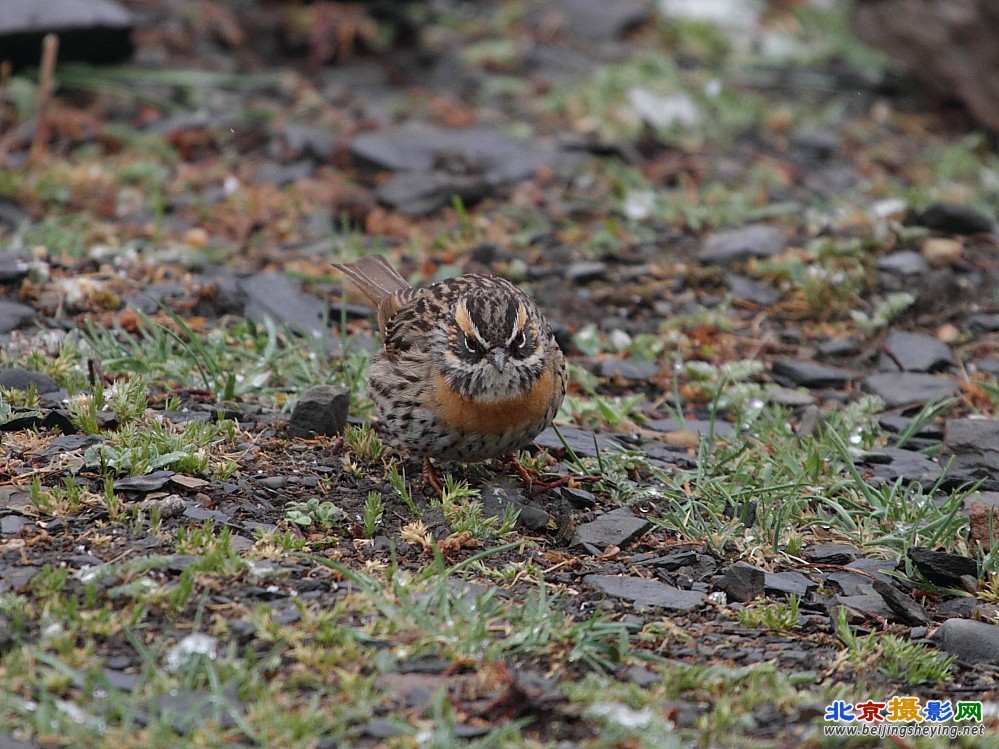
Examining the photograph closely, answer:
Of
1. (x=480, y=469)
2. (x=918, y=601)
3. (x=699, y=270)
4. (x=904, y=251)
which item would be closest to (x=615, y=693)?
(x=918, y=601)

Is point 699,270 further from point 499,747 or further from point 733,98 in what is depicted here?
point 499,747

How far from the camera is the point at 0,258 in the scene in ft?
26.2

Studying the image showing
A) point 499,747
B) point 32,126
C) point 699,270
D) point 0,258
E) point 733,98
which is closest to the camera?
point 499,747

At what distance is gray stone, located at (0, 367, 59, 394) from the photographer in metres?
6.50

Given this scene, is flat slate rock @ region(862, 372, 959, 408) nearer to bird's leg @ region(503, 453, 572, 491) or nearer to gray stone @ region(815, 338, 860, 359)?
gray stone @ region(815, 338, 860, 359)

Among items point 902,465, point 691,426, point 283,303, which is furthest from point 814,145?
point 283,303

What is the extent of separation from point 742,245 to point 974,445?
9.79 ft

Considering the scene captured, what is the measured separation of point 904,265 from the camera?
898cm

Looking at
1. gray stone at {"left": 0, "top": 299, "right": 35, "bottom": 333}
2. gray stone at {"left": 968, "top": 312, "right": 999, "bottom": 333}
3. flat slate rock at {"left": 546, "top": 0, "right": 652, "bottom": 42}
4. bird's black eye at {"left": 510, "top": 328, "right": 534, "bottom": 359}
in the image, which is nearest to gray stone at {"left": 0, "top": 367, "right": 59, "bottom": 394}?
gray stone at {"left": 0, "top": 299, "right": 35, "bottom": 333}

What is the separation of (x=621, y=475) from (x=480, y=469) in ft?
2.43

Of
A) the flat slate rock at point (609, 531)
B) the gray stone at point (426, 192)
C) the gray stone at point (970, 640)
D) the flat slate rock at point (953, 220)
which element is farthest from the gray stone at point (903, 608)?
the gray stone at point (426, 192)

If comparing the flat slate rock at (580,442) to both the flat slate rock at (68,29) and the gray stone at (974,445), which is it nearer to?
the gray stone at (974,445)

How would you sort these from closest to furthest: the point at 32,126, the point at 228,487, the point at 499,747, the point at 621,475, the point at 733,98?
the point at 499,747 < the point at 228,487 < the point at 621,475 < the point at 32,126 < the point at 733,98

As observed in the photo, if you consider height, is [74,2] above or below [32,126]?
above
